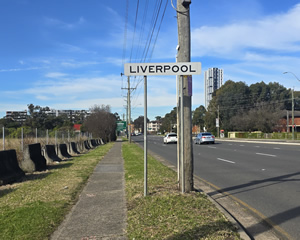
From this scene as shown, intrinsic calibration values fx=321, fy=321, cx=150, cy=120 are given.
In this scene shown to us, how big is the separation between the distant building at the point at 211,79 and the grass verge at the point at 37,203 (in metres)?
99.8

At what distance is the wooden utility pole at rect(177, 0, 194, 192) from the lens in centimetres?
709

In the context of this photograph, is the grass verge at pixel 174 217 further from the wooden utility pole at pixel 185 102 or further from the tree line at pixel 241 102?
the tree line at pixel 241 102

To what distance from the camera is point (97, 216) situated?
5.80 metres

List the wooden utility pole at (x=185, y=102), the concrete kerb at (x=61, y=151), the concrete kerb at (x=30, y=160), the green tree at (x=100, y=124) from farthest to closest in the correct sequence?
the green tree at (x=100, y=124) → the concrete kerb at (x=61, y=151) → the concrete kerb at (x=30, y=160) → the wooden utility pole at (x=185, y=102)

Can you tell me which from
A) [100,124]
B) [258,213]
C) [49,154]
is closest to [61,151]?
[49,154]

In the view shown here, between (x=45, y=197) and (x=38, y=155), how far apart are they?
510 centimetres

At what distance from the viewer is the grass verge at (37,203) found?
16.3 feet

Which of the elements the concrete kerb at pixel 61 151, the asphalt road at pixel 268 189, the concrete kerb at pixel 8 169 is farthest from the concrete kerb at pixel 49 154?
the asphalt road at pixel 268 189

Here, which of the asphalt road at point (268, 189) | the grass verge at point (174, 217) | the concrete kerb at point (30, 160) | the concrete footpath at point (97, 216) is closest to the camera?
the grass verge at point (174, 217)

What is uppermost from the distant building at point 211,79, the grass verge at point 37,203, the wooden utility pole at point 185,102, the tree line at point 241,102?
the distant building at point 211,79

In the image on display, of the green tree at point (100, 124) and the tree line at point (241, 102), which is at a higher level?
the tree line at point (241, 102)

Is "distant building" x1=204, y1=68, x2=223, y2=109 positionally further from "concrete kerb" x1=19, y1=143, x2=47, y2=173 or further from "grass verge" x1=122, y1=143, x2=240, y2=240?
"grass verge" x1=122, y1=143, x2=240, y2=240

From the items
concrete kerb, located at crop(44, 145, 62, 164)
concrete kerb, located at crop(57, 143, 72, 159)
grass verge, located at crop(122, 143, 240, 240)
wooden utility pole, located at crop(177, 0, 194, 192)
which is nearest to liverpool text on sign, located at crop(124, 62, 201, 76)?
wooden utility pole, located at crop(177, 0, 194, 192)

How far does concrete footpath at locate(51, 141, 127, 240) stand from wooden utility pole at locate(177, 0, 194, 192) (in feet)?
4.81
